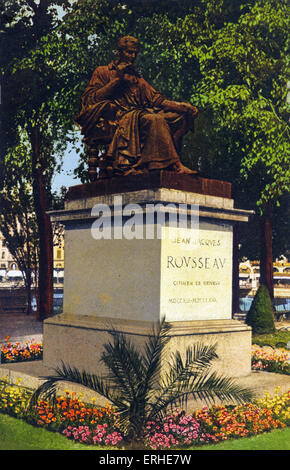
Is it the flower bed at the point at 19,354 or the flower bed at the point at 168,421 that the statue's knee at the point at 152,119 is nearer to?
the flower bed at the point at 168,421

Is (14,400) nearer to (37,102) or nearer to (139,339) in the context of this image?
(139,339)

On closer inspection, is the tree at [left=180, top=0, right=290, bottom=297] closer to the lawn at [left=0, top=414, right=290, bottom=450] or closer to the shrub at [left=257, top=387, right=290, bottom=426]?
the shrub at [left=257, top=387, right=290, bottom=426]

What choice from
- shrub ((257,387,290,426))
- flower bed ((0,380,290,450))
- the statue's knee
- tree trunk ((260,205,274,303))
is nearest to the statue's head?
the statue's knee

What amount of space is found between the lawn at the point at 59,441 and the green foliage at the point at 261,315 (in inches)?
487

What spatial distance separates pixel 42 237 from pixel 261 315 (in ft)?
29.8

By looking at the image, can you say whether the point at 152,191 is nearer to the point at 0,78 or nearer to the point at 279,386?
the point at 279,386

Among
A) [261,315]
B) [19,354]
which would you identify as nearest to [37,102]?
[261,315]

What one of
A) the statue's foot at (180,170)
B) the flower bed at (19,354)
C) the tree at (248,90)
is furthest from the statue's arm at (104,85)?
the tree at (248,90)

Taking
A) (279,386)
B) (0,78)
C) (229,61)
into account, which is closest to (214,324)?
(279,386)

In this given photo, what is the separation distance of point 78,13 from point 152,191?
14569mm

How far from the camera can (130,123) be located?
1177 cm

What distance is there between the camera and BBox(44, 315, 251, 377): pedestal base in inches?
409

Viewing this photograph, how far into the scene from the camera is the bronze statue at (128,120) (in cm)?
1163

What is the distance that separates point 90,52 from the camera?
23.9 m
